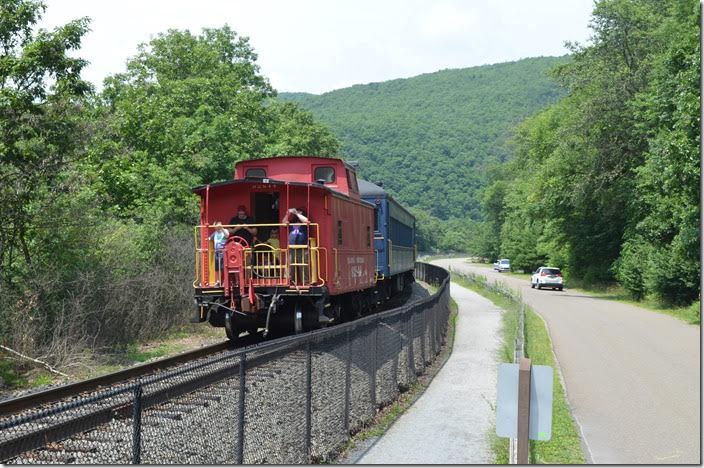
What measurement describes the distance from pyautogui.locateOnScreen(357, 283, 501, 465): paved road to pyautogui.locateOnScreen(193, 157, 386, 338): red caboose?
2924 mm

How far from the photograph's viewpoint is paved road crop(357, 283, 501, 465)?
853cm

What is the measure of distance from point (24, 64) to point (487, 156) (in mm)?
166896

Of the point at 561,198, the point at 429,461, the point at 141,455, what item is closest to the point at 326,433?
the point at 429,461

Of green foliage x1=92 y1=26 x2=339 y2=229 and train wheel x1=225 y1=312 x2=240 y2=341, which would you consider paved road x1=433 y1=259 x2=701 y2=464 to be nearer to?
train wheel x1=225 y1=312 x2=240 y2=341

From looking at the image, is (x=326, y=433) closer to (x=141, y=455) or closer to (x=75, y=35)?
(x=141, y=455)

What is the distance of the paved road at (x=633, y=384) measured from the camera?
9648 millimetres

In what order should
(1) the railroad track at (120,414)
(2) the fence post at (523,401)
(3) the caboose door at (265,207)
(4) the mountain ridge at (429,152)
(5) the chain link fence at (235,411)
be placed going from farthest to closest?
(4) the mountain ridge at (429,152), (3) the caboose door at (265,207), (2) the fence post at (523,401), (5) the chain link fence at (235,411), (1) the railroad track at (120,414)

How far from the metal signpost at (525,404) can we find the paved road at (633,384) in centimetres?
320

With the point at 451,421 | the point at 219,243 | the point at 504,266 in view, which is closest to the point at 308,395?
the point at 451,421

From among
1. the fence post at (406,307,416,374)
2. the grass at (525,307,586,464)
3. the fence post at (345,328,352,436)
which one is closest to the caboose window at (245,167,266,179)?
the fence post at (406,307,416,374)

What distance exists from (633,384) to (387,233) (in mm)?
11935

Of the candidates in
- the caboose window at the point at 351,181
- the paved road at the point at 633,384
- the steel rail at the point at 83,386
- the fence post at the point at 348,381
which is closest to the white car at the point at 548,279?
the paved road at the point at 633,384

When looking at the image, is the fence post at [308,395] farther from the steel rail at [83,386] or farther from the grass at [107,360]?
the grass at [107,360]

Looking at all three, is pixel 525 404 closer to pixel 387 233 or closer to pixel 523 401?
pixel 523 401
